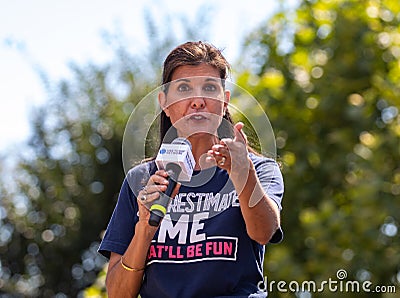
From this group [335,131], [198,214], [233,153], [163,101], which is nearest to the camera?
[233,153]

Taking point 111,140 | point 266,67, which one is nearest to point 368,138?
point 266,67

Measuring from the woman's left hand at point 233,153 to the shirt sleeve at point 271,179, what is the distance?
0.80 feet

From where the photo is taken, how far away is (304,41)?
21.4 feet

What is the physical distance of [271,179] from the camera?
2.57m

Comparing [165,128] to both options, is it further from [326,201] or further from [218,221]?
[326,201]

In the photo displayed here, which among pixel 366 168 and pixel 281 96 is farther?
pixel 281 96

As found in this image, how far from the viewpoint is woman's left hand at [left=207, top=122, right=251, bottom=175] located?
2.25 meters

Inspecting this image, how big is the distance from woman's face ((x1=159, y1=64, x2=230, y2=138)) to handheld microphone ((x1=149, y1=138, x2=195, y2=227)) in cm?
13

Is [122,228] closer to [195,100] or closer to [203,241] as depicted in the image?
[203,241]

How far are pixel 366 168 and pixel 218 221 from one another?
9.15 feet

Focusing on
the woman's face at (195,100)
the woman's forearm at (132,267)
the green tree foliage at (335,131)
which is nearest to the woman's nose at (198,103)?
the woman's face at (195,100)

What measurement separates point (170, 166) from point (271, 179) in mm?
374

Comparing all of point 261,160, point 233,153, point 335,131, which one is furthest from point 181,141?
point 335,131

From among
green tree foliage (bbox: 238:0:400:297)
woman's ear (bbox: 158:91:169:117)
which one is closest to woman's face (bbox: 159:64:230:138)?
woman's ear (bbox: 158:91:169:117)
